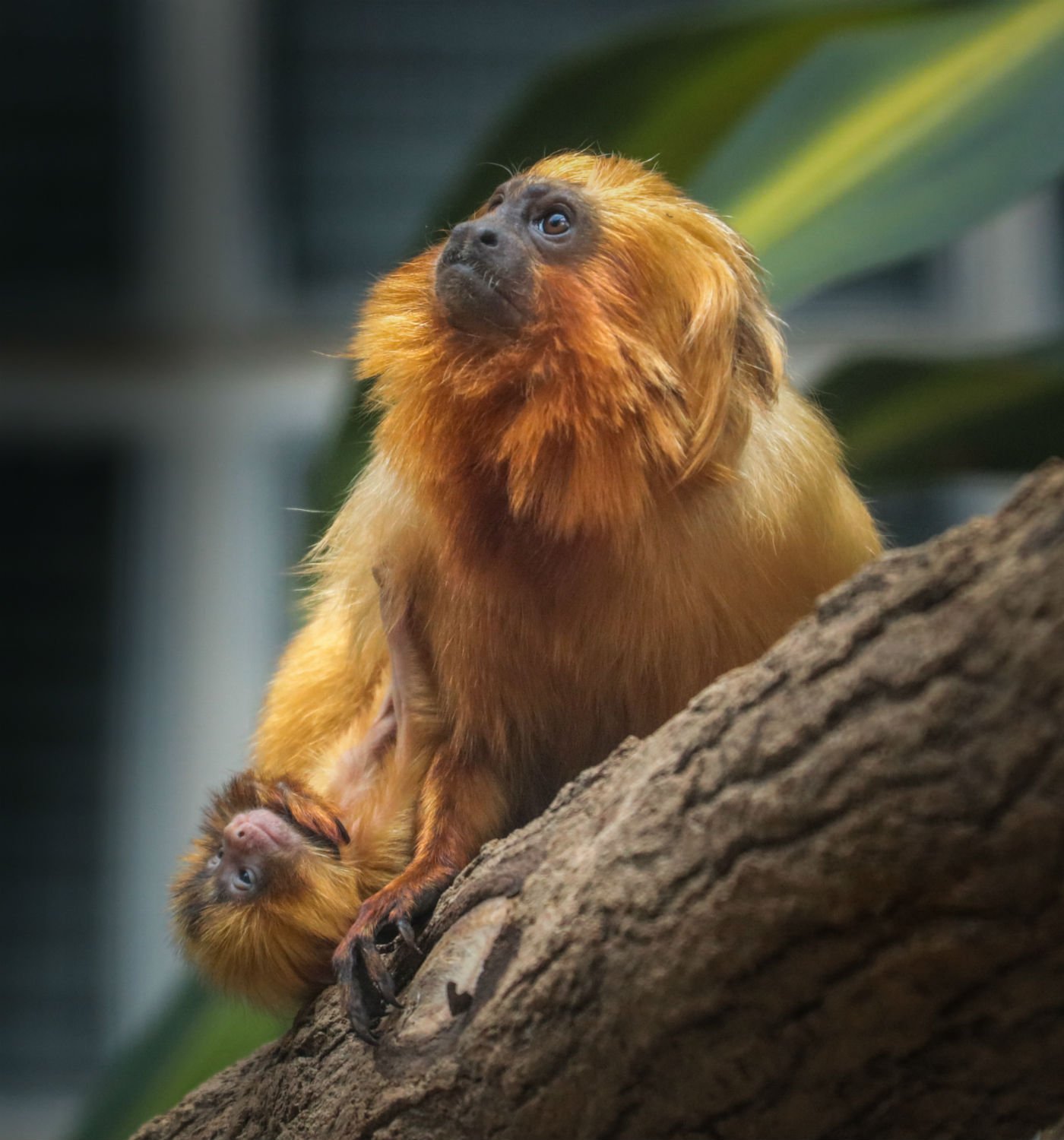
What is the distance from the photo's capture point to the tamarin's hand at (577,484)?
5.27 ft

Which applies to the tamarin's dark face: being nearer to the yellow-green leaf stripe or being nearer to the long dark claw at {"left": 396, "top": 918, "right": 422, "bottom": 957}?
the yellow-green leaf stripe

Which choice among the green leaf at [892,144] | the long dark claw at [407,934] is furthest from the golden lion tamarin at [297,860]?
the green leaf at [892,144]

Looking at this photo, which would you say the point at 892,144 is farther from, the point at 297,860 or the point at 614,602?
the point at 297,860

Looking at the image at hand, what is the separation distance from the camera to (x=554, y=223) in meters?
1.68

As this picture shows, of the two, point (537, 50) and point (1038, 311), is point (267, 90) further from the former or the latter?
point (1038, 311)

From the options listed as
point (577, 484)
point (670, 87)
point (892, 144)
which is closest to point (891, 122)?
point (892, 144)

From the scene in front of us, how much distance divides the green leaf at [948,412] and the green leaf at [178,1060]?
1206 mm

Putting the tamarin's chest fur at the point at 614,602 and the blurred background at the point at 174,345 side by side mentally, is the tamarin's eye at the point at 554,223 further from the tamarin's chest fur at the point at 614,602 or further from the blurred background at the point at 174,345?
the blurred background at the point at 174,345

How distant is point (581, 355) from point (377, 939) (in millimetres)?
665

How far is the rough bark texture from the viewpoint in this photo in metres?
0.98

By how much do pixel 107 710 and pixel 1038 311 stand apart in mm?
2966

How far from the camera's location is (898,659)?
3.37 ft

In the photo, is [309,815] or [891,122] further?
[891,122]

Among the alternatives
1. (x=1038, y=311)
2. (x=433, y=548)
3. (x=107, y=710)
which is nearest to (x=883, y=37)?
(x=433, y=548)
